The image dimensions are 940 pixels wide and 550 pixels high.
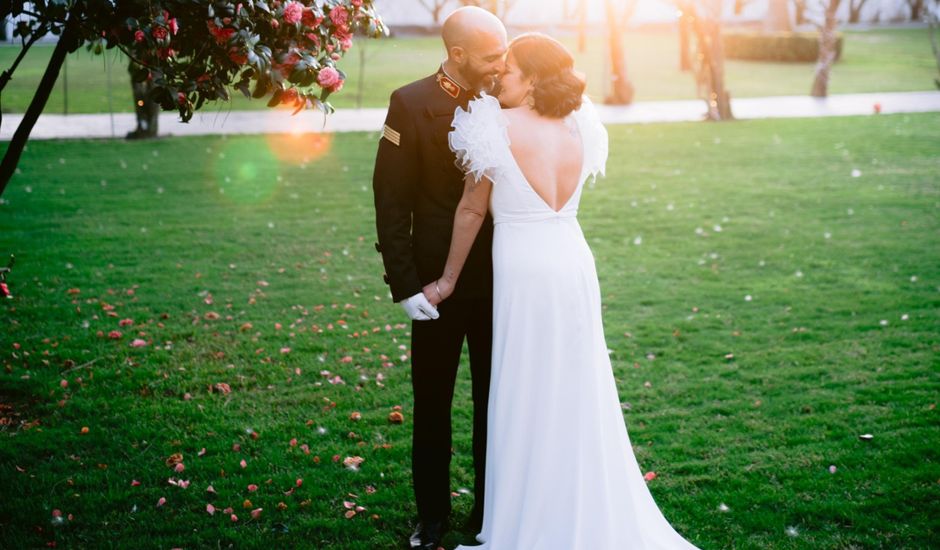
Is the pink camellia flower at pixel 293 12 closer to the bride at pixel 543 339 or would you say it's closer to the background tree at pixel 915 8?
the bride at pixel 543 339

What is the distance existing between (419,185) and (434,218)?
0.15m

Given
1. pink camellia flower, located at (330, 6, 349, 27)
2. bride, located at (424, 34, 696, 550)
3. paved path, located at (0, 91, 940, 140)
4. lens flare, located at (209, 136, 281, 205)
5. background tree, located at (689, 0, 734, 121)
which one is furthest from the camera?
background tree, located at (689, 0, 734, 121)

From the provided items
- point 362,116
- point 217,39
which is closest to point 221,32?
point 217,39

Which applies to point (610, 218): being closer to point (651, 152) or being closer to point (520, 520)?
point (651, 152)

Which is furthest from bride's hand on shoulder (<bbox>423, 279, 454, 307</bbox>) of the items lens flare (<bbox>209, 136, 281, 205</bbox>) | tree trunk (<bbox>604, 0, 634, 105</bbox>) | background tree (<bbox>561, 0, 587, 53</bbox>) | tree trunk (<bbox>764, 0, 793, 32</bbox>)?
tree trunk (<bbox>764, 0, 793, 32</bbox>)

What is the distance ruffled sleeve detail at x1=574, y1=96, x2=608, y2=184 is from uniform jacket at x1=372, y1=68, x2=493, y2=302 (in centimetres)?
46

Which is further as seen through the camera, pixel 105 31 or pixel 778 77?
pixel 778 77

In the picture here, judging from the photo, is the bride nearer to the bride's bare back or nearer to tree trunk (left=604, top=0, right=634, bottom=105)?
the bride's bare back

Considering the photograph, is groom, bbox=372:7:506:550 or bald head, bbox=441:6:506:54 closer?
bald head, bbox=441:6:506:54

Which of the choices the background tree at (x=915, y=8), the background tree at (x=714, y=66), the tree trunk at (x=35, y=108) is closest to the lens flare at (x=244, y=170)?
the tree trunk at (x=35, y=108)

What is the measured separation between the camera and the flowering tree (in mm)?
3561

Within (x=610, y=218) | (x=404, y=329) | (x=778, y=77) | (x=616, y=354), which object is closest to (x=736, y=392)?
(x=616, y=354)

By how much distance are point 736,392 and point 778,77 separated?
25698 millimetres

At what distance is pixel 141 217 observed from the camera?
34.7ft
